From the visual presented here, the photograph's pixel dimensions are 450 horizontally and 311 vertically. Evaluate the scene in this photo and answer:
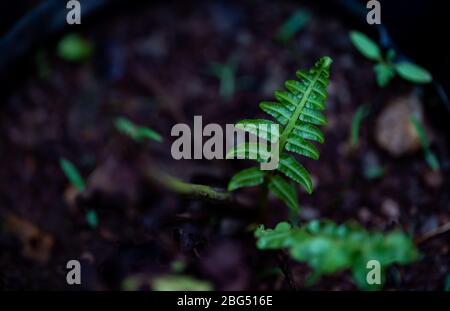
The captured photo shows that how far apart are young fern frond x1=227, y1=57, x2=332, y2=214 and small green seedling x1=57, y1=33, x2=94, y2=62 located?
1.19m

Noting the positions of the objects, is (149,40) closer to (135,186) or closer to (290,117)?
(135,186)

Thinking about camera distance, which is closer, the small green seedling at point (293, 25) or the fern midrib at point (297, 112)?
the fern midrib at point (297, 112)

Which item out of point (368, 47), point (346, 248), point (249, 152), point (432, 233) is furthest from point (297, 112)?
point (432, 233)

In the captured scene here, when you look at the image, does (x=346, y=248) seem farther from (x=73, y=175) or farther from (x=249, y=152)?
(x=73, y=175)

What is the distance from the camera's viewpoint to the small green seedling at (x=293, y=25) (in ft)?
6.59

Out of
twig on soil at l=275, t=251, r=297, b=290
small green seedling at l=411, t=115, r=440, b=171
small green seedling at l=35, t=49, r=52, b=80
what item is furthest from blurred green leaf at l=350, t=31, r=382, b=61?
small green seedling at l=35, t=49, r=52, b=80

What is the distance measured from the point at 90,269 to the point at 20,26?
3.22 ft

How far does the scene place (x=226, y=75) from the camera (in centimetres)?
195

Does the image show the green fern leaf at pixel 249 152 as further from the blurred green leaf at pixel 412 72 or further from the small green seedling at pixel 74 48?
the small green seedling at pixel 74 48

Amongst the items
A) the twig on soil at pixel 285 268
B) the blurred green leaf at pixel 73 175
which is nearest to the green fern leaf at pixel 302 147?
the twig on soil at pixel 285 268

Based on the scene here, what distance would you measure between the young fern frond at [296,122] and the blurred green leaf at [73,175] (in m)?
0.82

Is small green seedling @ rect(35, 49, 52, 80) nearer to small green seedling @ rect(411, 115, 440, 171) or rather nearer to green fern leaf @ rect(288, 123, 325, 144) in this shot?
green fern leaf @ rect(288, 123, 325, 144)

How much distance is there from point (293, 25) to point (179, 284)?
1.28 metres

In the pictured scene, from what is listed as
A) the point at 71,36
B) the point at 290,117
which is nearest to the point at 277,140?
the point at 290,117
